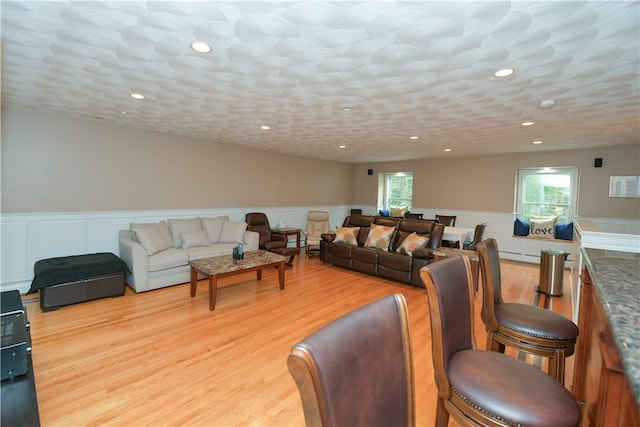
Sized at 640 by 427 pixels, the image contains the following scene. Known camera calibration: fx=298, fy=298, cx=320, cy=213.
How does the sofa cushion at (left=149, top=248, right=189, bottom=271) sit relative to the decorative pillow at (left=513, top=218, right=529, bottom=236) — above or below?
below

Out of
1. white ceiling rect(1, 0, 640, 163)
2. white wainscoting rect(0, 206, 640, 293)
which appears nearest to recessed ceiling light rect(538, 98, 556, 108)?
white ceiling rect(1, 0, 640, 163)

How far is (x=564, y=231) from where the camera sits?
5879 millimetres

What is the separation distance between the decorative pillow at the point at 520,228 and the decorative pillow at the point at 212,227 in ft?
19.9

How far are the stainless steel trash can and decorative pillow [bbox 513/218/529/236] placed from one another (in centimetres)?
231

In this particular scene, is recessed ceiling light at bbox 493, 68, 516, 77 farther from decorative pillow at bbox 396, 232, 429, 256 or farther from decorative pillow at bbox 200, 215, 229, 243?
decorative pillow at bbox 200, 215, 229, 243

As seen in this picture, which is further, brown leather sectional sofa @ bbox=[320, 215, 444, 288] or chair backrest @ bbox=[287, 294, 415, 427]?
brown leather sectional sofa @ bbox=[320, 215, 444, 288]

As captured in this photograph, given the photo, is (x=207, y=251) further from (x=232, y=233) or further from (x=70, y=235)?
(x=70, y=235)

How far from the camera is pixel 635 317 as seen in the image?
83 cm

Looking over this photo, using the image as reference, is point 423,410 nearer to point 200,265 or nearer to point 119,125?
point 200,265

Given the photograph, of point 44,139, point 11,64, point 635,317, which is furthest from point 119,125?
point 635,317

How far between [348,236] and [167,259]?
292 centimetres

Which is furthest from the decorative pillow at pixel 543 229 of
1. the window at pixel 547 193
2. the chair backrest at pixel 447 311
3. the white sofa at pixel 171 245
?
the chair backrest at pixel 447 311

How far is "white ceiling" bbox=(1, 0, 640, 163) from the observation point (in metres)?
1.62

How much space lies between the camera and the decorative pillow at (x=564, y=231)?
583 cm
